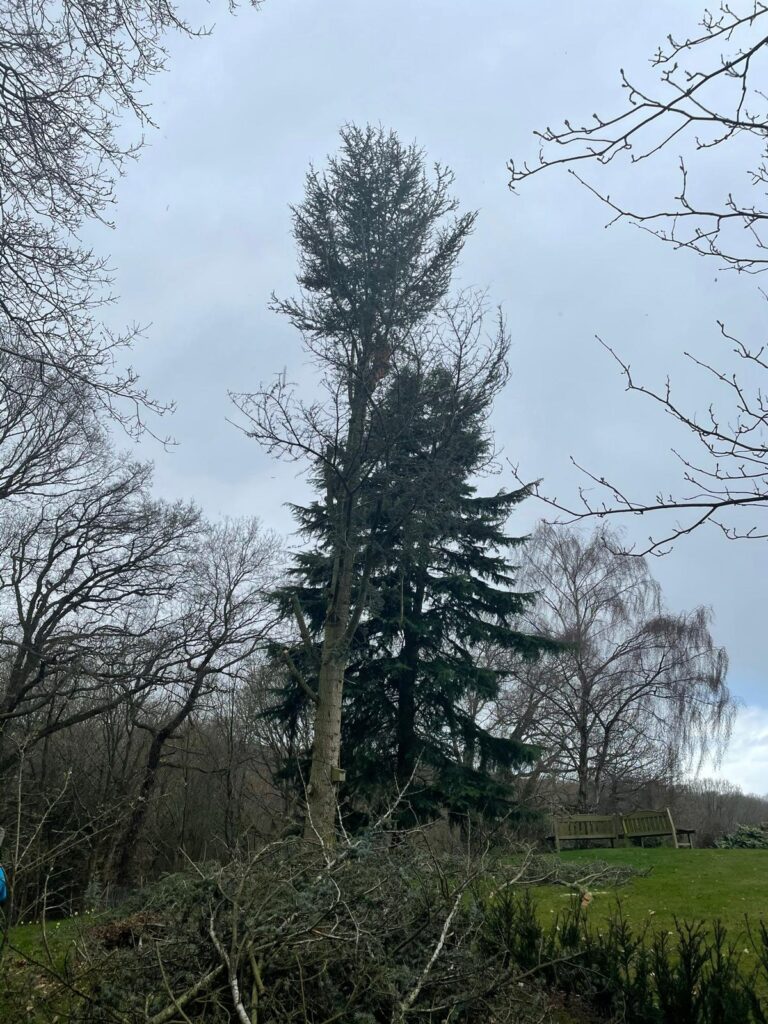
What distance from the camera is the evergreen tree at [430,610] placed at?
13.9m

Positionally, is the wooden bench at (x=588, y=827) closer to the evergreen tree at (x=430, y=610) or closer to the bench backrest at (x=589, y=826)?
the bench backrest at (x=589, y=826)

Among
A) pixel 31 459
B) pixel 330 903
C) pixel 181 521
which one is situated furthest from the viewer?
pixel 181 521

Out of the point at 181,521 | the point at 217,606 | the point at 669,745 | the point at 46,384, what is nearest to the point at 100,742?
the point at 217,606

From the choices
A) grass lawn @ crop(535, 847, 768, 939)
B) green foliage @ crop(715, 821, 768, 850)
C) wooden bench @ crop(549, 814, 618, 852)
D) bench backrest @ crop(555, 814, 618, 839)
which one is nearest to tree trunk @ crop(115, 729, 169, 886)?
wooden bench @ crop(549, 814, 618, 852)

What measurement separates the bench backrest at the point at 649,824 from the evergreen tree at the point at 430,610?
4.66 meters

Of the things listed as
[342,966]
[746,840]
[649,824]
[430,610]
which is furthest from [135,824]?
[342,966]

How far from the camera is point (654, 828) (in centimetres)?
1880

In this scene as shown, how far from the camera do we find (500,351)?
13.5 m

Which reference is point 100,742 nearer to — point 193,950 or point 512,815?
point 512,815

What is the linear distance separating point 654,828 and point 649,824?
223 mm

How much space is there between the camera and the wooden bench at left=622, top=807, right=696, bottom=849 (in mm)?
18406

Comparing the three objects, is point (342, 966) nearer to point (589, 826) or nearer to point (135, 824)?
point (589, 826)

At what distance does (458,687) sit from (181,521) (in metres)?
7.20

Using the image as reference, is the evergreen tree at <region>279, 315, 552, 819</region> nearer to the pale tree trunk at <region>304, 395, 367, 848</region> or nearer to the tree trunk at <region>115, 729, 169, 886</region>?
the pale tree trunk at <region>304, 395, 367, 848</region>
